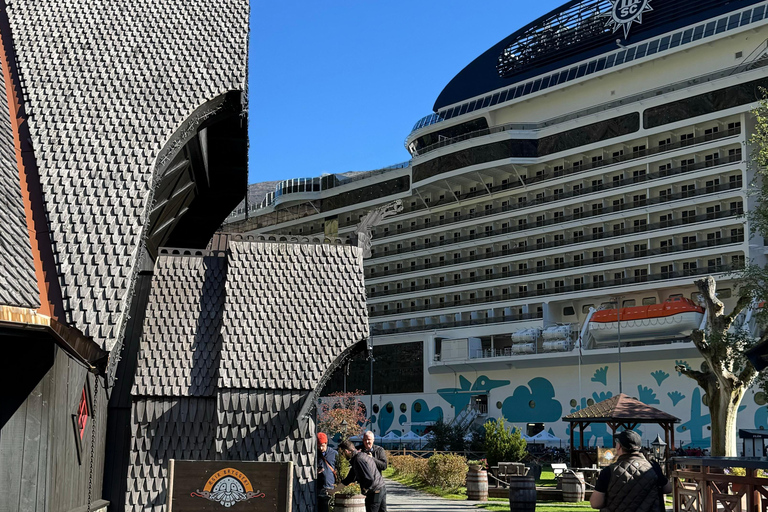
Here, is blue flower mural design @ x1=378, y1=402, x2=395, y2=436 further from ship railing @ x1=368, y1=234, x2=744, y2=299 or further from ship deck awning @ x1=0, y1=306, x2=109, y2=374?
ship deck awning @ x1=0, y1=306, x2=109, y2=374

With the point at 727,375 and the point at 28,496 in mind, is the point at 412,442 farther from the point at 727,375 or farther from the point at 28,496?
the point at 28,496

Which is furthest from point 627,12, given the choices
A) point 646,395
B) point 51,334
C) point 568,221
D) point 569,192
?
point 51,334

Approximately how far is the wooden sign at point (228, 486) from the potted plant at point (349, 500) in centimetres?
224

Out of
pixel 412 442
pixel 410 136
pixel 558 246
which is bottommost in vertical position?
pixel 412 442

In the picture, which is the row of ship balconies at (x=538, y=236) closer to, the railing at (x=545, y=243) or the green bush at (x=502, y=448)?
the railing at (x=545, y=243)

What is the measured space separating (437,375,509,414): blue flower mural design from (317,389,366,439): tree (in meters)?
6.11

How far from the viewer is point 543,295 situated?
177 feet

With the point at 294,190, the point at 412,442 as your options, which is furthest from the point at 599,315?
the point at 294,190

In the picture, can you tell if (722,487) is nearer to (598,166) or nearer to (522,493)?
(522,493)

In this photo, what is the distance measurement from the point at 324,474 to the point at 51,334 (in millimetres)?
6756

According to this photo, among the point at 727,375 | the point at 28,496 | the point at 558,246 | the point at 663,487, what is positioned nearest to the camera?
the point at 663,487

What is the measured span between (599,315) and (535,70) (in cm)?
1915

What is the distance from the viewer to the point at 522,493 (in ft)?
49.0

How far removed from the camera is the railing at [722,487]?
8.80m
